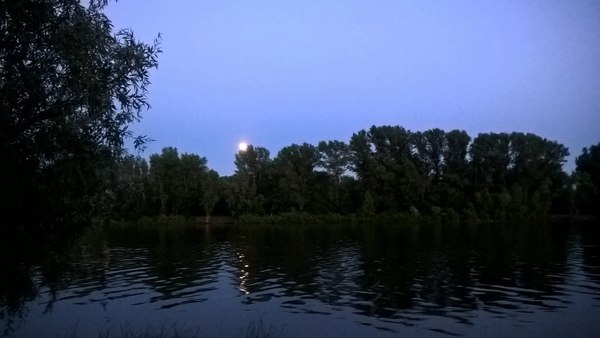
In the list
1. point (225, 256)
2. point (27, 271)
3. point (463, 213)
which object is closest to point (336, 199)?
point (463, 213)

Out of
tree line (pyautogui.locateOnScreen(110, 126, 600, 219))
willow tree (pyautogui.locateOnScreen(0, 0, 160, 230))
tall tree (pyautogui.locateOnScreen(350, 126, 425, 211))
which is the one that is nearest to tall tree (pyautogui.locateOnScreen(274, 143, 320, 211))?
tree line (pyautogui.locateOnScreen(110, 126, 600, 219))

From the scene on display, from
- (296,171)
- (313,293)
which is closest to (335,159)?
(296,171)

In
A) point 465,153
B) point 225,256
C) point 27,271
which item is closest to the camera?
point 27,271

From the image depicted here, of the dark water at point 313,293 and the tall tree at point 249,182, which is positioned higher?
the tall tree at point 249,182

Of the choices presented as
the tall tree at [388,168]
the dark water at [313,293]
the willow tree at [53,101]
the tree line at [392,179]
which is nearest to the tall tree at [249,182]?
the tree line at [392,179]

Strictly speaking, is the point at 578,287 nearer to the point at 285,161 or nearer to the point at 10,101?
the point at 10,101

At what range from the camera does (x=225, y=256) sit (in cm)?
5106

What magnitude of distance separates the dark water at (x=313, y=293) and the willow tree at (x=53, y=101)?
2278 millimetres

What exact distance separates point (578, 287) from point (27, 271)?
29752 millimetres

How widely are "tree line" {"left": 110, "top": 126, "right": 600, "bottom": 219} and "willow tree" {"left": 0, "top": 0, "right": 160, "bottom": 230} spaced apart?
348 feet

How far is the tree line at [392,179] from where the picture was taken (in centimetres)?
11856

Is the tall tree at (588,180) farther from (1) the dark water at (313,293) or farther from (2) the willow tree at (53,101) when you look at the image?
(2) the willow tree at (53,101)

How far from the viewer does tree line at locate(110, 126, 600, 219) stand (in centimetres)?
11856

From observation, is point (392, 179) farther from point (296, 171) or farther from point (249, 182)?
point (249, 182)
